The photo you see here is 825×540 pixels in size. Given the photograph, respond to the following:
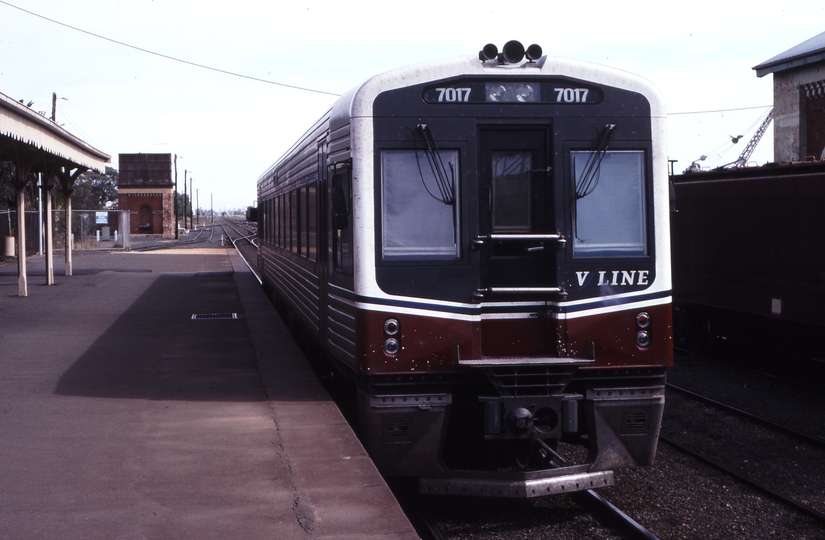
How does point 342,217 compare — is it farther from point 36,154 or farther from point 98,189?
point 98,189

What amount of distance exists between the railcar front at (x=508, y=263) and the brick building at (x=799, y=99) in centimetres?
1705

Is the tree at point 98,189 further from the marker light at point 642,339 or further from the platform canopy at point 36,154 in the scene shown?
the marker light at point 642,339

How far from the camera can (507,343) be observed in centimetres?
625

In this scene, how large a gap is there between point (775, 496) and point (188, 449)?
13.8 feet

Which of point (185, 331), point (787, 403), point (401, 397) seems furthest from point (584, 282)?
point (185, 331)

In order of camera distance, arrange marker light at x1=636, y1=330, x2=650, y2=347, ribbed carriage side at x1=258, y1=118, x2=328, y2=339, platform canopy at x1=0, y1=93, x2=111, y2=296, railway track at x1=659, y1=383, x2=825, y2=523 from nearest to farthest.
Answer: marker light at x1=636, y1=330, x2=650, y2=347, railway track at x1=659, y1=383, x2=825, y2=523, ribbed carriage side at x1=258, y1=118, x2=328, y2=339, platform canopy at x1=0, y1=93, x2=111, y2=296

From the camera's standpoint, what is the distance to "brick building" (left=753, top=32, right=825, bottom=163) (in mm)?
21781

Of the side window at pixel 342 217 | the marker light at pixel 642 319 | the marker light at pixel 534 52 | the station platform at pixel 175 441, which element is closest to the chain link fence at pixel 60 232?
the station platform at pixel 175 441

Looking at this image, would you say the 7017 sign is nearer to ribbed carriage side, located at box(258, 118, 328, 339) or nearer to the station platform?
ribbed carriage side, located at box(258, 118, 328, 339)

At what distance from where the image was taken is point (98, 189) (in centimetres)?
13288

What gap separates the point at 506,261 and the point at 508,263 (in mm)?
20

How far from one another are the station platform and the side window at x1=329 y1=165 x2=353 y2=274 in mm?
1286

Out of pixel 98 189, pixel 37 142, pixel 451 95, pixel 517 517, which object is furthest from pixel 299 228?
pixel 98 189

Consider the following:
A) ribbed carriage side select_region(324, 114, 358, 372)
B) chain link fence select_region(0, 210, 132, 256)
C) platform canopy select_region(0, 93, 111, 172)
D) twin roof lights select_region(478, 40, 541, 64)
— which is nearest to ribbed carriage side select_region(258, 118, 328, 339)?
ribbed carriage side select_region(324, 114, 358, 372)
